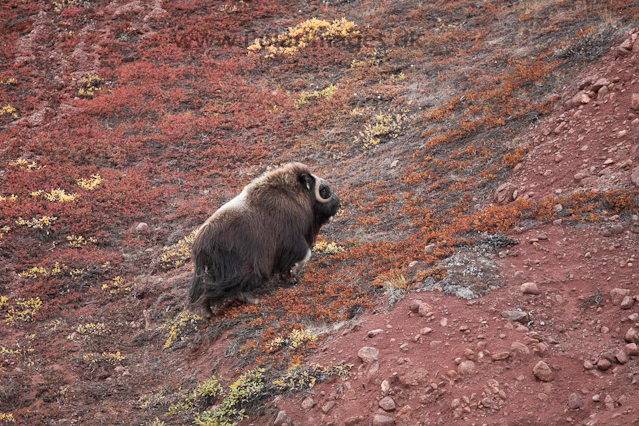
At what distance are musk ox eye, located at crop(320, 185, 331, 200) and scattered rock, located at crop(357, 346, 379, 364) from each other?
3.84 metres

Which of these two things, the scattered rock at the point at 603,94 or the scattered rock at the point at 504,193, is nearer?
the scattered rock at the point at 504,193

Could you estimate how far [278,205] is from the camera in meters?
8.08

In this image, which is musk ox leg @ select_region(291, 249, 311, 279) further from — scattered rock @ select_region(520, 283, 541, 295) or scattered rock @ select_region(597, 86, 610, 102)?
scattered rock @ select_region(597, 86, 610, 102)

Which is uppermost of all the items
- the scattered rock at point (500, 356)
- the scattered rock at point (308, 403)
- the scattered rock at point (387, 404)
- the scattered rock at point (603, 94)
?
the scattered rock at point (603, 94)

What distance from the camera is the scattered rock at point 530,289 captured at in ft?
17.6

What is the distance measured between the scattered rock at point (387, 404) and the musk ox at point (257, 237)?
333 centimetres

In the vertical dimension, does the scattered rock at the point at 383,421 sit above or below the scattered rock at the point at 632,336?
below

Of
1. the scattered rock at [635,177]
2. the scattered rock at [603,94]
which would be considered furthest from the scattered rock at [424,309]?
the scattered rock at [603,94]

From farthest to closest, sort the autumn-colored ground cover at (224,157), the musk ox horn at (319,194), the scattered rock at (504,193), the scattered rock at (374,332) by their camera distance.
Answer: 1. the musk ox horn at (319,194)
2. the scattered rock at (504,193)
3. the autumn-colored ground cover at (224,157)
4. the scattered rock at (374,332)

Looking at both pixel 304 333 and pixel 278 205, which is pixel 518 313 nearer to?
pixel 304 333

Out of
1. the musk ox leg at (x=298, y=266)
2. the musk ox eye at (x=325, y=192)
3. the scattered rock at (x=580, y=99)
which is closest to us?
the musk ox leg at (x=298, y=266)

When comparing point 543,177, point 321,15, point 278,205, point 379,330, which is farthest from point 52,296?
point 321,15

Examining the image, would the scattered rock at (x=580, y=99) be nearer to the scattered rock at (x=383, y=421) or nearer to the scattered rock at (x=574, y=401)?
the scattered rock at (x=574, y=401)

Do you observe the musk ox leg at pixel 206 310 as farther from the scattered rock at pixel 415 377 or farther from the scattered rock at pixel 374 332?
the scattered rock at pixel 415 377
